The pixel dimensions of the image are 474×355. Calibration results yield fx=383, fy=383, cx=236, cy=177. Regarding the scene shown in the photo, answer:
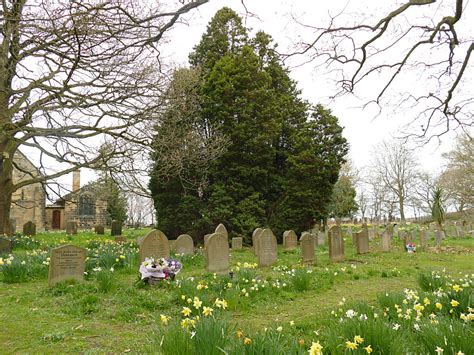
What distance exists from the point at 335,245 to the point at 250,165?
8073mm

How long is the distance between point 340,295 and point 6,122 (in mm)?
9477

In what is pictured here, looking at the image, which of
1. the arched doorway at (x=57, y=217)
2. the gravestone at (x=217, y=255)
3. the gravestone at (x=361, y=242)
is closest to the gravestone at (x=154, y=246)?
the gravestone at (x=217, y=255)

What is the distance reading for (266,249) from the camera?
35.1ft

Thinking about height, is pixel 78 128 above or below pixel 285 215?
above

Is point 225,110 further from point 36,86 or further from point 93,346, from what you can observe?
point 93,346

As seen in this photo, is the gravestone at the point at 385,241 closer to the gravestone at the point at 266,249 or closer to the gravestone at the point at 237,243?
the gravestone at the point at 237,243

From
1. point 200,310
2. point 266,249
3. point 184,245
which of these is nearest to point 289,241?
point 184,245

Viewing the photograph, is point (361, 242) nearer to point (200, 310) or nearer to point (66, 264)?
point (66, 264)

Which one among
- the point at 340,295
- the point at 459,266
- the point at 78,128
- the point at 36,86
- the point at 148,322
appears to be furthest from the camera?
the point at 78,128

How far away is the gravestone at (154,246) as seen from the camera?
28.4ft

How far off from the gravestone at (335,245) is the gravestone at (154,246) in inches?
216

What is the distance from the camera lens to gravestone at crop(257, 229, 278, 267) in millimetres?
10578

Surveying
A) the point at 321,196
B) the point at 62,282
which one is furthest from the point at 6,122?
the point at 321,196

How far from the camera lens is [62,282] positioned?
7.14 meters
